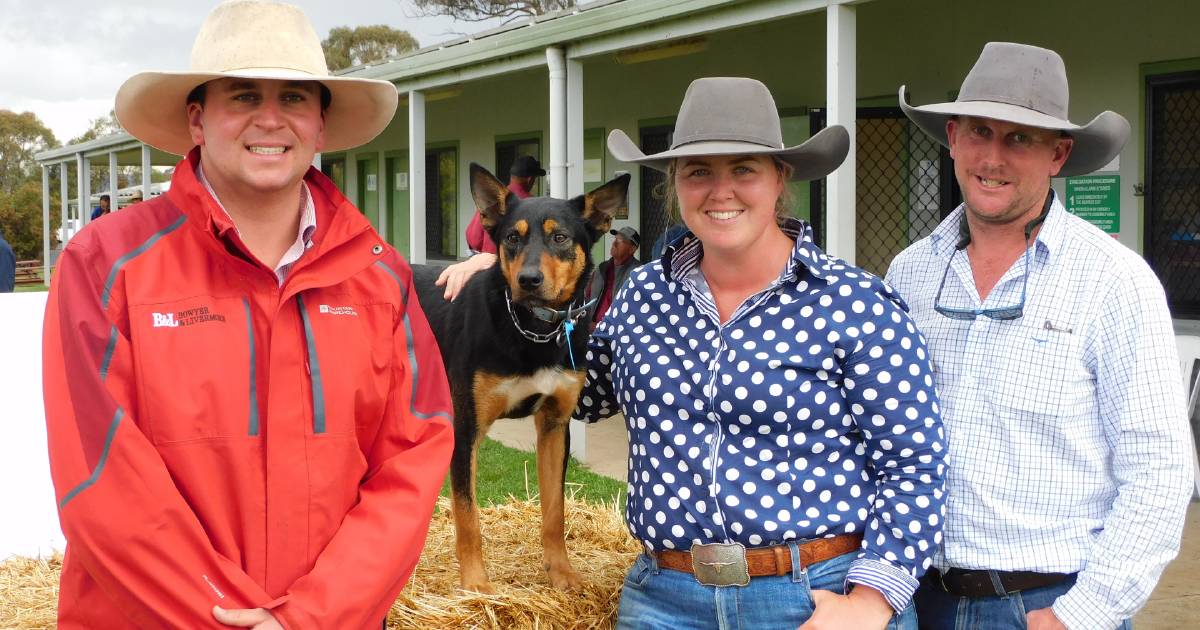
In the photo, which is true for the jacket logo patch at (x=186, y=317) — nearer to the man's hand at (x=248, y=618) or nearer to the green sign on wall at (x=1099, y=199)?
the man's hand at (x=248, y=618)

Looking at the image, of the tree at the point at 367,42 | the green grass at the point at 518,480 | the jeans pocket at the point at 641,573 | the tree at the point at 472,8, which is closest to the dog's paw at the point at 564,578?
the jeans pocket at the point at 641,573

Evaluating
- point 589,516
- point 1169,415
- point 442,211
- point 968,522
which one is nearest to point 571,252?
point 589,516

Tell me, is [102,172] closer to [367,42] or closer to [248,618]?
[367,42]

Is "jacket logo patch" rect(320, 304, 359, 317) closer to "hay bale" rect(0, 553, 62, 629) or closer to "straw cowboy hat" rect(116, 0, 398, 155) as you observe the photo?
"straw cowboy hat" rect(116, 0, 398, 155)

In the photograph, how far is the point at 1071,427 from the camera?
252 cm

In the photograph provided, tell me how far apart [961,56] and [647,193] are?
4352mm

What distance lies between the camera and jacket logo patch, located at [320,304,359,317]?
2.27 metres

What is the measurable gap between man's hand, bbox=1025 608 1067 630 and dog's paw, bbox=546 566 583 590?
1809mm

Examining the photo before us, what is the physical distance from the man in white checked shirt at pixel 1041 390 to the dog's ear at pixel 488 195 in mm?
2231

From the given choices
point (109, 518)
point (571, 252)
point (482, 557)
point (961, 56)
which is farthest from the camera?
point (961, 56)

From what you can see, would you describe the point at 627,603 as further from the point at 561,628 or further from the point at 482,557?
the point at 482,557

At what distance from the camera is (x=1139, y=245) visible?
8.47 metres

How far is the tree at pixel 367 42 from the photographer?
180ft

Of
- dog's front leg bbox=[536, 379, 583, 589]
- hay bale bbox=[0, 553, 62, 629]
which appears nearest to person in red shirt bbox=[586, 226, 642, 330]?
dog's front leg bbox=[536, 379, 583, 589]
